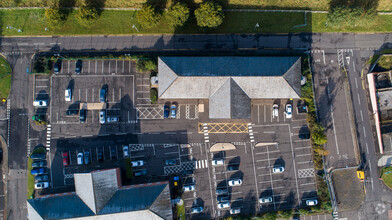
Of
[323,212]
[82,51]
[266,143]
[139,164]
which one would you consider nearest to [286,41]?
[266,143]

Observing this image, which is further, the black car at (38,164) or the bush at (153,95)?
the bush at (153,95)

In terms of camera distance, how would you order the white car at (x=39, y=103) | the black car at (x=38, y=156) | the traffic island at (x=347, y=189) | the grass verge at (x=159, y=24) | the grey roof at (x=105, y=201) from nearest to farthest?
1. the grey roof at (x=105, y=201)
2. the black car at (x=38, y=156)
3. the white car at (x=39, y=103)
4. the traffic island at (x=347, y=189)
5. the grass verge at (x=159, y=24)

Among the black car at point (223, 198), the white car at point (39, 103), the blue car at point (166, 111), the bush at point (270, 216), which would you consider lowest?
the bush at point (270, 216)

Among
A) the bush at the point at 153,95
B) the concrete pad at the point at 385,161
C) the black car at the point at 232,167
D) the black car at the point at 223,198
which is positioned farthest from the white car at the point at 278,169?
the bush at the point at 153,95

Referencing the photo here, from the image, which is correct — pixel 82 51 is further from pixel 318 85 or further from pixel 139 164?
pixel 318 85

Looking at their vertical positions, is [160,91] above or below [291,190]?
above

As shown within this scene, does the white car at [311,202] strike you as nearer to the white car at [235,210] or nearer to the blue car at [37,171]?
the white car at [235,210]
